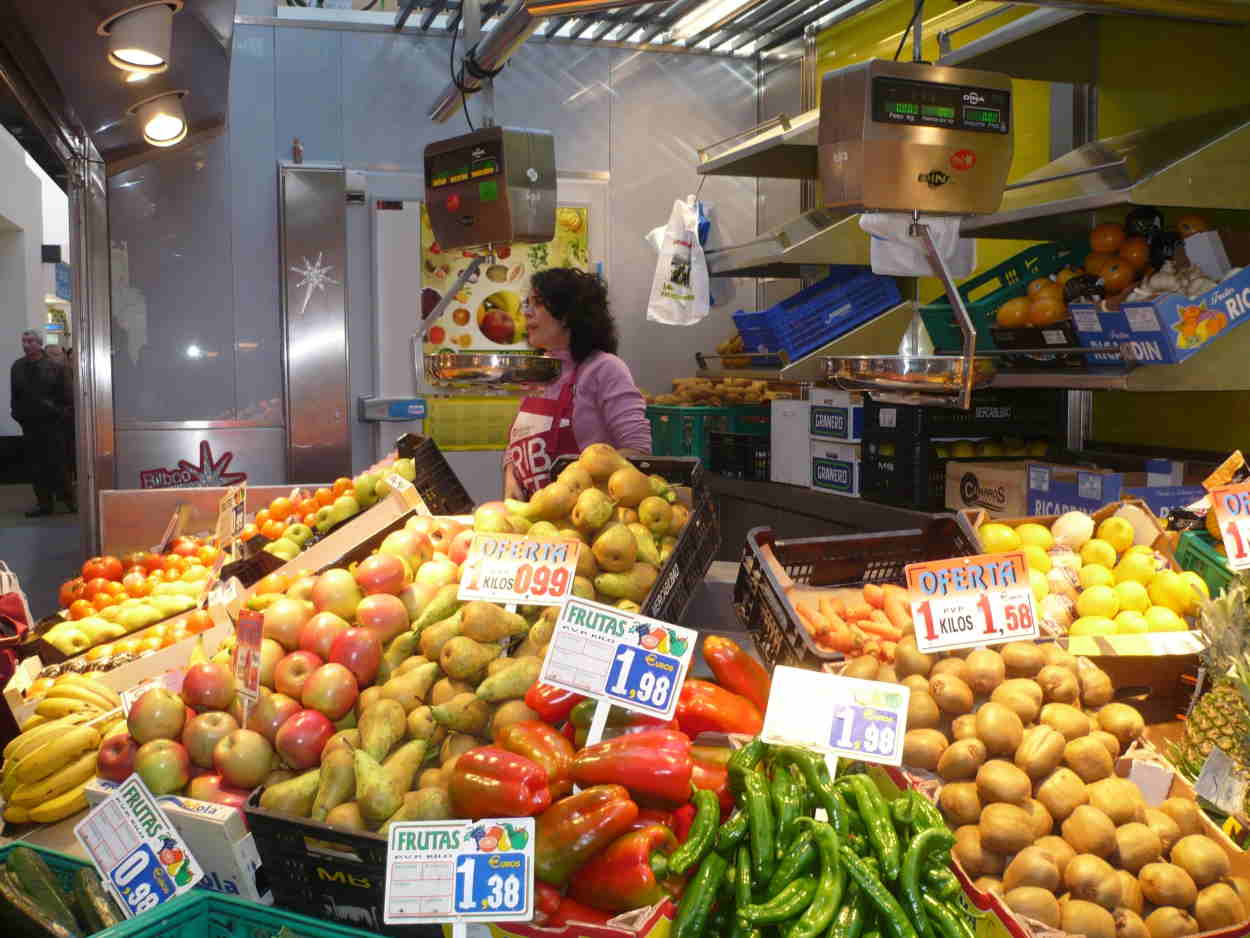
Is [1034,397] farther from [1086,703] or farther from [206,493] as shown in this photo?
[206,493]

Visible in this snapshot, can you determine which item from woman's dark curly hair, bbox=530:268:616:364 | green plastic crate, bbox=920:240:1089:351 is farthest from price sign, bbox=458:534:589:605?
green plastic crate, bbox=920:240:1089:351

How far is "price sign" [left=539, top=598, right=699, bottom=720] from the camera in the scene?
5.75 ft

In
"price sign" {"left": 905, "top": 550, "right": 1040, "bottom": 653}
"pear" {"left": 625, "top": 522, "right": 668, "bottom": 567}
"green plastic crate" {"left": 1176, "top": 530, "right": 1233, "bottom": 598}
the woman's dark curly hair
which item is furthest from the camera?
the woman's dark curly hair

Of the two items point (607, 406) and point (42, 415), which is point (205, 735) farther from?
point (42, 415)

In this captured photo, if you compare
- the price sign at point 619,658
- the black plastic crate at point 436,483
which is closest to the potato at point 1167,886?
the price sign at point 619,658

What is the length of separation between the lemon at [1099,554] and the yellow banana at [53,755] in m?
2.29

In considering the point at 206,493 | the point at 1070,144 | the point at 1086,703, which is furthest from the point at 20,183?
the point at 1086,703

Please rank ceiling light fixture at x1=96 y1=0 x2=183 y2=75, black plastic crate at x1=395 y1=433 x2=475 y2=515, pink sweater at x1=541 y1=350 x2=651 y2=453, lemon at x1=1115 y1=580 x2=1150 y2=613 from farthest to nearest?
pink sweater at x1=541 y1=350 x2=651 y2=453 → black plastic crate at x1=395 y1=433 x2=475 y2=515 → ceiling light fixture at x1=96 y1=0 x2=183 y2=75 → lemon at x1=1115 y1=580 x2=1150 y2=613

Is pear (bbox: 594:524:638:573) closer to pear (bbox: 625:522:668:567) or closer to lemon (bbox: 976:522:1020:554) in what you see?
pear (bbox: 625:522:668:567)

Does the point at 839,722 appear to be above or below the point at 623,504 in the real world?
below

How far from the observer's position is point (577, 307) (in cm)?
437

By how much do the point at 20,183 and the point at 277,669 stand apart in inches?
164

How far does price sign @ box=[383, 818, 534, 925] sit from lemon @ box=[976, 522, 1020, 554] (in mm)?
1613

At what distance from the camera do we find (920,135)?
2930 mm
